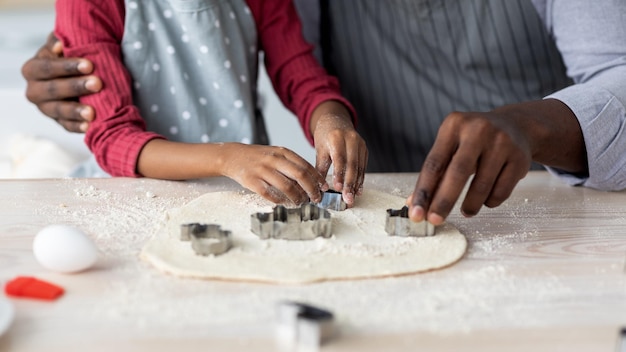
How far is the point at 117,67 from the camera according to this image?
127cm

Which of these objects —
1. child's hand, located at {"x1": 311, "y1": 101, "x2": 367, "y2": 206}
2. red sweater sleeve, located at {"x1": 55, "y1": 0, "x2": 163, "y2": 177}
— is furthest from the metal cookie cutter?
red sweater sleeve, located at {"x1": 55, "y1": 0, "x2": 163, "y2": 177}

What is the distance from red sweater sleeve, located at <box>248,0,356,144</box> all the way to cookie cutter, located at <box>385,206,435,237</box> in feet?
1.80

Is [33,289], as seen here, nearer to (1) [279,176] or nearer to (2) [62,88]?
(1) [279,176]

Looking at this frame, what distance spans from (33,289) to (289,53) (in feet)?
2.83

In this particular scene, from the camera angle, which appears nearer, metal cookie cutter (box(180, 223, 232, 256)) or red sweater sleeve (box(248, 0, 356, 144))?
metal cookie cutter (box(180, 223, 232, 256))

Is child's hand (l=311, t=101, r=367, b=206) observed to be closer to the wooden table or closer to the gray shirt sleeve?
the wooden table

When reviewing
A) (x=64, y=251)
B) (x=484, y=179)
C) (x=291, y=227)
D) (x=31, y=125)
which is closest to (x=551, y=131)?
(x=484, y=179)

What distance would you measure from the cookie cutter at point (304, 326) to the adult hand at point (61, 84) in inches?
29.7

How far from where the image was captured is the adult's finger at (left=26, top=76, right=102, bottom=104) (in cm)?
124

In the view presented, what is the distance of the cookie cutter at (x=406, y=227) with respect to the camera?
2.93ft

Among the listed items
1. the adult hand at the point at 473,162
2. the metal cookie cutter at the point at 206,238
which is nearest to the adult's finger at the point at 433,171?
the adult hand at the point at 473,162

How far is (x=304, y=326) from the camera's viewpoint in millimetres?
610

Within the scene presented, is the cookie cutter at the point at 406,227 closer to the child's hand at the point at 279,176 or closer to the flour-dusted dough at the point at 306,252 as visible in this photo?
the flour-dusted dough at the point at 306,252

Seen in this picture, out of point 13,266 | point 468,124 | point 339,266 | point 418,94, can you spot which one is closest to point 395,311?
point 339,266
